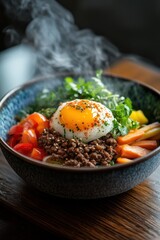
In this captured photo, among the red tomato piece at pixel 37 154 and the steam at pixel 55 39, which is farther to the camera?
the steam at pixel 55 39

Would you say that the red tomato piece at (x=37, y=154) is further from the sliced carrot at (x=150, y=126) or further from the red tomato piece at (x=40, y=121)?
the sliced carrot at (x=150, y=126)

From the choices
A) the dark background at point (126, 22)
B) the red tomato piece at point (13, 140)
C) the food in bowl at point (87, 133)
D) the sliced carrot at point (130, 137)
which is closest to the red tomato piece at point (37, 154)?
the food in bowl at point (87, 133)

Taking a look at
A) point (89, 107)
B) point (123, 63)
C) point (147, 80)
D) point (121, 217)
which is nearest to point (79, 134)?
point (89, 107)

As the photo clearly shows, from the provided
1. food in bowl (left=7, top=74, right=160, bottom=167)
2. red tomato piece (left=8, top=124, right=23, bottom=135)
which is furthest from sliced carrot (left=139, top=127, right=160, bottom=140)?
red tomato piece (left=8, top=124, right=23, bottom=135)

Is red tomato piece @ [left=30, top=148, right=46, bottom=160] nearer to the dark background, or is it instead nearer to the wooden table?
the wooden table

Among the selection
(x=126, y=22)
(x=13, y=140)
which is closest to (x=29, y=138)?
(x=13, y=140)

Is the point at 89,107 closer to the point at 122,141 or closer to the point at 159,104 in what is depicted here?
the point at 122,141

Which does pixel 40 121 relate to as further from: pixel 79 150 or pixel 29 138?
pixel 79 150
